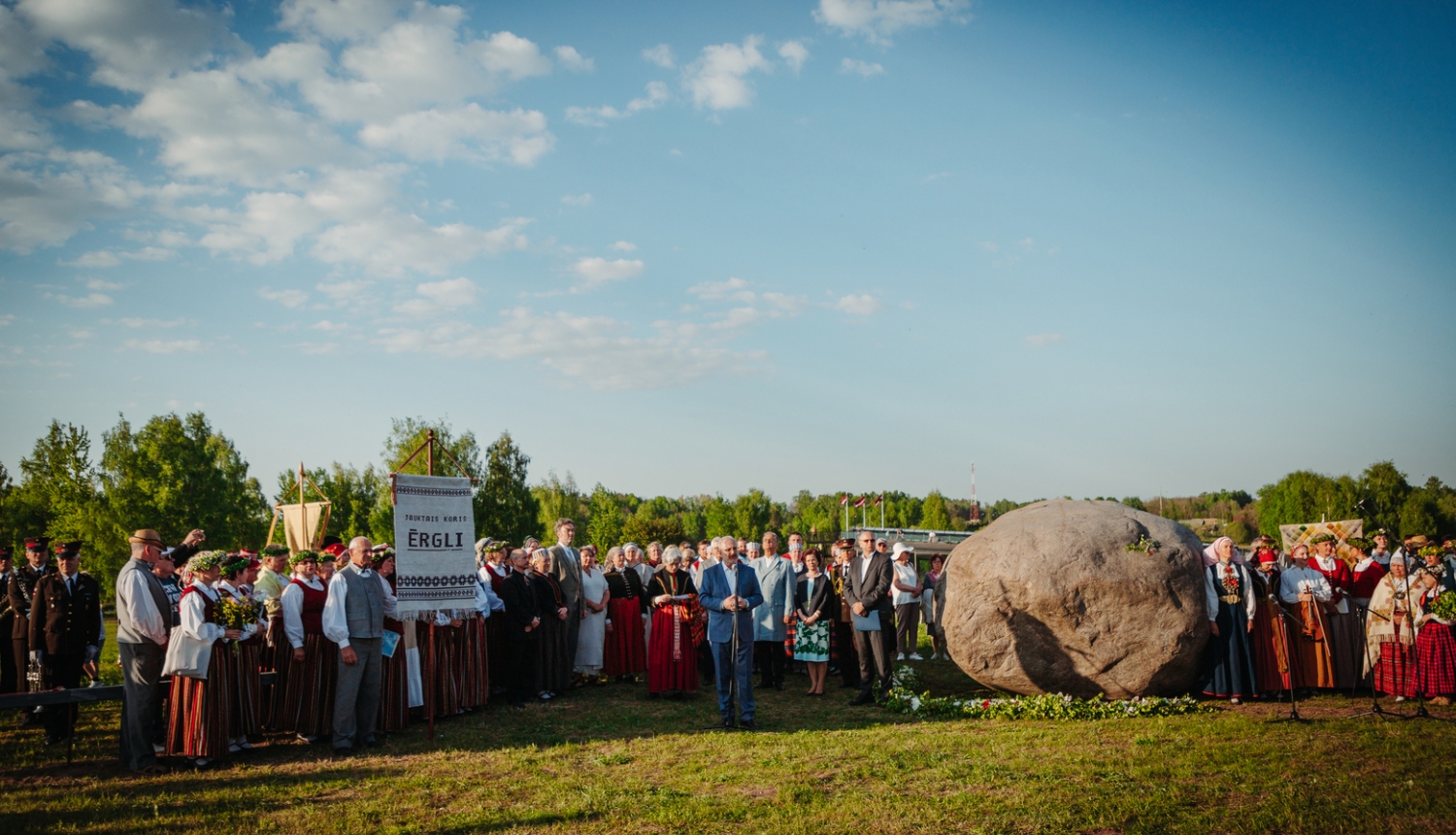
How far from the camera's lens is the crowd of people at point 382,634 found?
739cm

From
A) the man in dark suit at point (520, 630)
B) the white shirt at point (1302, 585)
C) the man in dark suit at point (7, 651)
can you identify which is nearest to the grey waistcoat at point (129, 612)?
the man in dark suit at point (7, 651)

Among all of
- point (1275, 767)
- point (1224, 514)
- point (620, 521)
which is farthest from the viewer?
point (1224, 514)

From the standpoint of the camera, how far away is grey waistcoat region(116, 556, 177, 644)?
7234mm

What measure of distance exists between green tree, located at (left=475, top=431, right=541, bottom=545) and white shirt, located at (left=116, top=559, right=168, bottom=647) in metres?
34.2

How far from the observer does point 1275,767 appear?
Answer: 265 inches

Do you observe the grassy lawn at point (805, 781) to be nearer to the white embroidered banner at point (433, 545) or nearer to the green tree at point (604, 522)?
the white embroidered banner at point (433, 545)

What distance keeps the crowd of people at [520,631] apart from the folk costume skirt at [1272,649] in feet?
0.08

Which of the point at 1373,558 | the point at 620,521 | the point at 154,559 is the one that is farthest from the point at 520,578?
the point at 620,521

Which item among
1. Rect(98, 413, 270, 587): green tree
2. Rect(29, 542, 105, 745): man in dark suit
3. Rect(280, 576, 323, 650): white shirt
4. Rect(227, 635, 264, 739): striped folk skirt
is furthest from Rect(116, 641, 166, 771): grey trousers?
Rect(98, 413, 270, 587): green tree

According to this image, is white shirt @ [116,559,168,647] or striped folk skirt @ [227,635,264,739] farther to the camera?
striped folk skirt @ [227,635,264,739]

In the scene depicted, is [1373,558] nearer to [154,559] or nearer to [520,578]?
[520,578]

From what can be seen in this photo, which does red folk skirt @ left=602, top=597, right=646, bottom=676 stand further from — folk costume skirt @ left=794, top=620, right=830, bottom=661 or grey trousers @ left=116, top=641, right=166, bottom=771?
grey trousers @ left=116, top=641, right=166, bottom=771

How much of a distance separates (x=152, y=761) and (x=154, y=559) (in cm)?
173

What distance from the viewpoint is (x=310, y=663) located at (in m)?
8.58
